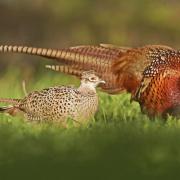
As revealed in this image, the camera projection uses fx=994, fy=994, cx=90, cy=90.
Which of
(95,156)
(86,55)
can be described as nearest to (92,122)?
(86,55)

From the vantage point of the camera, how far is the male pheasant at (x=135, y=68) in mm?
5727

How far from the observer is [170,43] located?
36.8 feet

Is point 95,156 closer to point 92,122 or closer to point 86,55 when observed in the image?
point 92,122

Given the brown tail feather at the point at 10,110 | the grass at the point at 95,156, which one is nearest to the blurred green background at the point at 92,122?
the grass at the point at 95,156

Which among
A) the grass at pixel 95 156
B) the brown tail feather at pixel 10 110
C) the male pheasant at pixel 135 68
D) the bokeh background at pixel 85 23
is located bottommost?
the grass at pixel 95 156

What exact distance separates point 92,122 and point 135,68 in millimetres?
924

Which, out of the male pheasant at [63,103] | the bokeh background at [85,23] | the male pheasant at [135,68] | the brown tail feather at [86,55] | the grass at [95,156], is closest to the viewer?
the grass at [95,156]

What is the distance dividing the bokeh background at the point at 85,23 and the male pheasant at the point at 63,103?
212 inches

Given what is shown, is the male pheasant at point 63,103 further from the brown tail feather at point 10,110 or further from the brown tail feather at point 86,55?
the brown tail feather at point 86,55

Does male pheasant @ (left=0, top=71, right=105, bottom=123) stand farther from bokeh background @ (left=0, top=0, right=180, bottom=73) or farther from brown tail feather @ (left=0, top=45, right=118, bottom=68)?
bokeh background @ (left=0, top=0, right=180, bottom=73)

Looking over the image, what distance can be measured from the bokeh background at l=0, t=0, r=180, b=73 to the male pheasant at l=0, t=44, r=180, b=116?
4.78 meters

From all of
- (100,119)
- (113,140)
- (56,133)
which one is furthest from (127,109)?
(113,140)

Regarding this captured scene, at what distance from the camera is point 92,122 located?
5.25 m

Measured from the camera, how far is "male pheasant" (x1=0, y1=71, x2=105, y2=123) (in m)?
5.43
